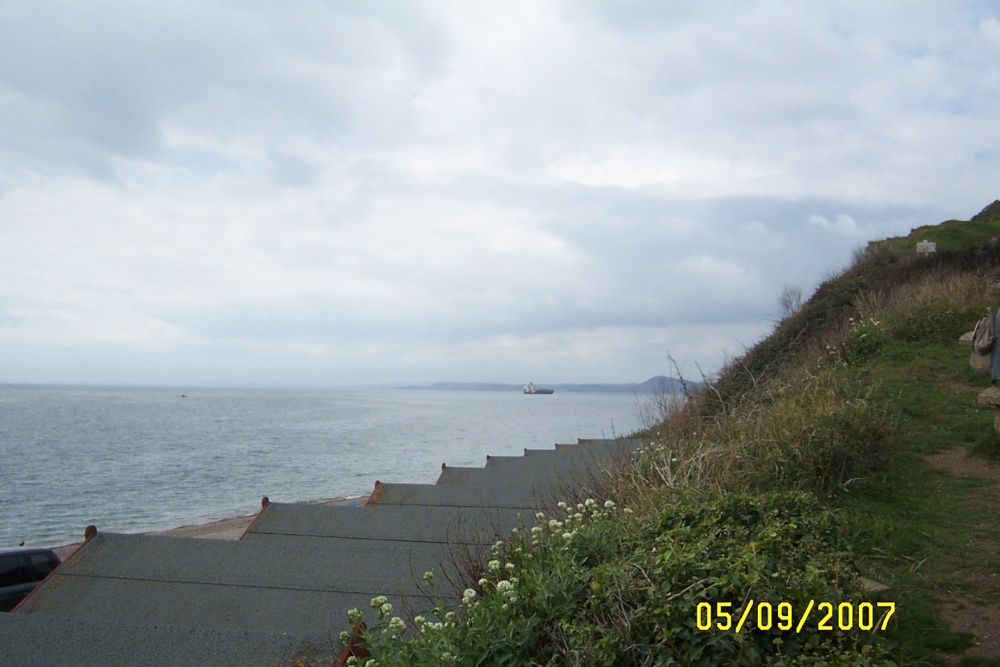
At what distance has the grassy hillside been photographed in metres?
3.66

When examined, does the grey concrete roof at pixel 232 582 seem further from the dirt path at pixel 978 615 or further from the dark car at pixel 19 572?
the dark car at pixel 19 572

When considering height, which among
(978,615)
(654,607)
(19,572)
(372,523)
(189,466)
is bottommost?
(189,466)

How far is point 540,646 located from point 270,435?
69.3 meters

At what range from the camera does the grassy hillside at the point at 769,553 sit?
3658mm

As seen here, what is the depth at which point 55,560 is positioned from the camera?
13016 millimetres

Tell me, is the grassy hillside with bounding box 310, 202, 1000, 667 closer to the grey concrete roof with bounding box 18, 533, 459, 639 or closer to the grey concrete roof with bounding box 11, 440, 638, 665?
the grey concrete roof with bounding box 11, 440, 638, 665

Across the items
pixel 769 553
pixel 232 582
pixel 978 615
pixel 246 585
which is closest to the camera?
pixel 769 553

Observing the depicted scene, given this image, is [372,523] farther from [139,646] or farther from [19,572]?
A: [19,572]

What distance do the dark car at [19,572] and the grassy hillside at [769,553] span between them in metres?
9.17

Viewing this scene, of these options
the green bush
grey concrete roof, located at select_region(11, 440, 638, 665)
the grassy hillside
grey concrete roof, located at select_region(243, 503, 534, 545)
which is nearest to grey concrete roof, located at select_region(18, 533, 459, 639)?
grey concrete roof, located at select_region(11, 440, 638, 665)

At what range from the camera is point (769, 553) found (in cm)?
444

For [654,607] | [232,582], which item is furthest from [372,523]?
→ [654,607]

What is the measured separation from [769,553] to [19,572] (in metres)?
12.3

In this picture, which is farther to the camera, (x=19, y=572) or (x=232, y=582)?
(x=19, y=572)
